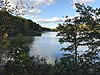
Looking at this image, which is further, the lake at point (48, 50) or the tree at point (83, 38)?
the lake at point (48, 50)

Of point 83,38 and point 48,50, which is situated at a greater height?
point 48,50

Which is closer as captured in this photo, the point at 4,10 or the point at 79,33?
the point at 4,10

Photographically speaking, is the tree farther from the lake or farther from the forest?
the lake

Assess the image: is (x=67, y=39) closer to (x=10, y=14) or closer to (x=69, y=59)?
(x=69, y=59)

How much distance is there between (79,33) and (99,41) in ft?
3.87

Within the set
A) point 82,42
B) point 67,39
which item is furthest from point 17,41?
point 82,42

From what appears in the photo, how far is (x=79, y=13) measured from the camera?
12.0 m

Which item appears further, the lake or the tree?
the lake

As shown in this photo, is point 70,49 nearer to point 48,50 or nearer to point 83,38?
point 83,38

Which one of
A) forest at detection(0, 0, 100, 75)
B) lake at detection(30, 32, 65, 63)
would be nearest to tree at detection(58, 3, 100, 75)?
forest at detection(0, 0, 100, 75)

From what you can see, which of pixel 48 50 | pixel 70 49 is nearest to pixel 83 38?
pixel 70 49

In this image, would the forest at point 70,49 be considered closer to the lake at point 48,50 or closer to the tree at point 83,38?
the tree at point 83,38

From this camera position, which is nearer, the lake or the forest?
the forest

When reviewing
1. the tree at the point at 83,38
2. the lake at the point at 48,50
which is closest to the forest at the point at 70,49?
the tree at the point at 83,38
